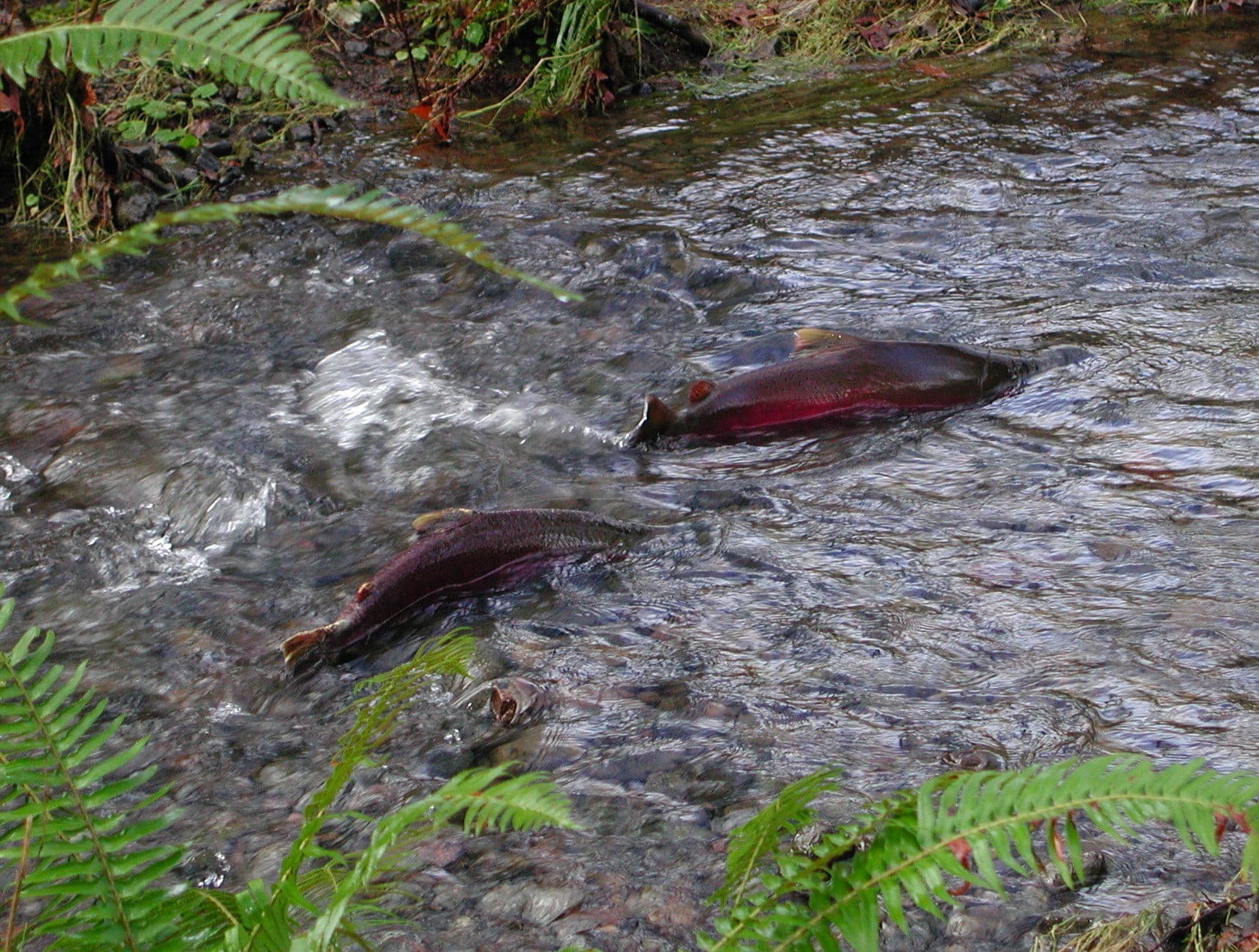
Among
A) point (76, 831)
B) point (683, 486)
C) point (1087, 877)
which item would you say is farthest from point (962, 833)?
point (683, 486)

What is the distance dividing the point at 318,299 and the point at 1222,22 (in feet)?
24.3

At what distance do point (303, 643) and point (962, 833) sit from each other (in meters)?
2.14

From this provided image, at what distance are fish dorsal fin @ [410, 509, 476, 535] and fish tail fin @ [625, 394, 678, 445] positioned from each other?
0.94 metres

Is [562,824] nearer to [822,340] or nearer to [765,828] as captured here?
[765,828]

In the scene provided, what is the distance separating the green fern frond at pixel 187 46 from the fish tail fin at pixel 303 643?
6.30 feet

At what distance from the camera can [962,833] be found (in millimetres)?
1697

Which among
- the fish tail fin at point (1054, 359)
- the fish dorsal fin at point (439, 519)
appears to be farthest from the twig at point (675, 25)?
the fish dorsal fin at point (439, 519)

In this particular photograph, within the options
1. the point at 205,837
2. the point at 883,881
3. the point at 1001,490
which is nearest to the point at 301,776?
the point at 205,837

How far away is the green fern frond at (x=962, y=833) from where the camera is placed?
1641mm

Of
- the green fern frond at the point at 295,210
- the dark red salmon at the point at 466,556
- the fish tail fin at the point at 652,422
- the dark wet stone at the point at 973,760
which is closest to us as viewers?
the green fern frond at the point at 295,210

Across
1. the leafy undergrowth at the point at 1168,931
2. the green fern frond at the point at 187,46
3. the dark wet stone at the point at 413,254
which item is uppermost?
the green fern frond at the point at 187,46

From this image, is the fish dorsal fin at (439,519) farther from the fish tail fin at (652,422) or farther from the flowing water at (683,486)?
the fish tail fin at (652,422)

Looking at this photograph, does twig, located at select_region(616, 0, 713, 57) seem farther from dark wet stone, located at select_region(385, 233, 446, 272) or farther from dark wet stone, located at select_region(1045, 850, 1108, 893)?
dark wet stone, located at select_region(1045, 850, 1108, 893)

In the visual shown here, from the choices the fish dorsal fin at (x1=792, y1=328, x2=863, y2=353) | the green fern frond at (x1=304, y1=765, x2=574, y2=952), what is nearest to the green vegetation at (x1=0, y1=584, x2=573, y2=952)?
the green fern frond at (x1=304, y1=765, x2=574, y2=952)
